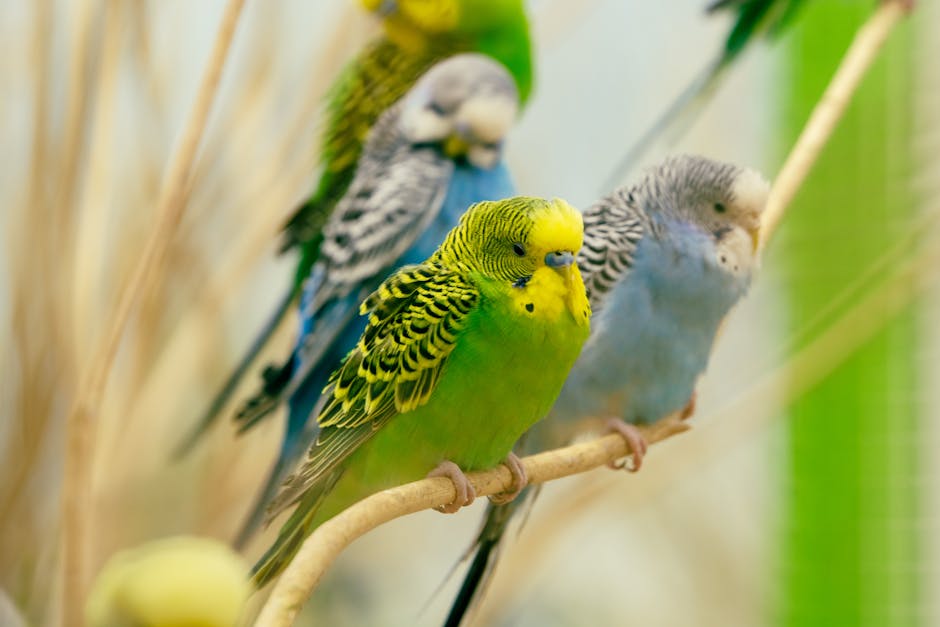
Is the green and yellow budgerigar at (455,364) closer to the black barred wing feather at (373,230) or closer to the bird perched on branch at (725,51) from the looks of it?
the black barred wing feather at (373,230)

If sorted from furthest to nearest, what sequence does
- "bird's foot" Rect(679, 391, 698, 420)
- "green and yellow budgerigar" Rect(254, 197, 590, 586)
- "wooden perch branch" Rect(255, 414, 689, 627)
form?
"bird's foot" Rect(679, 391, 698, 420) → "green and yellow budgerigar" Rect(254, 197, 590, 586) → "wooden perch branch" Rect(255, 414, 689, 627)

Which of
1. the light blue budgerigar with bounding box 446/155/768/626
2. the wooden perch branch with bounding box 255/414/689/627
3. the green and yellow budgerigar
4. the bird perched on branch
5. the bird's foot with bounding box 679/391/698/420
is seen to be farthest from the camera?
the bird perched on branch

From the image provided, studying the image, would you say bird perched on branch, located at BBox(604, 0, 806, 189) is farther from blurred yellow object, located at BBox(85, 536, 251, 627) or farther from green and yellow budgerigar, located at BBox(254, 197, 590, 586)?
blurred yellow object, located at BBox(85, 536, 251, 627)

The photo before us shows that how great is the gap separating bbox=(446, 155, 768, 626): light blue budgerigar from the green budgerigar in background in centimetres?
23

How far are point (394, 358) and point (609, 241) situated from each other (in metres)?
0.20

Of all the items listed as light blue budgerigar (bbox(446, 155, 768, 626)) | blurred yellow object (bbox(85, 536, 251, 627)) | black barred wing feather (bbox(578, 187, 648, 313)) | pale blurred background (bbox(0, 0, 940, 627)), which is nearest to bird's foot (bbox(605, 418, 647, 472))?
light blue budgerigar (bbox(446, 155, 768, 626))

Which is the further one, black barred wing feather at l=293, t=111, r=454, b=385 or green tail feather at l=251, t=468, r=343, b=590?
black barred wing feather at l=293, t=111, r=454, b=385

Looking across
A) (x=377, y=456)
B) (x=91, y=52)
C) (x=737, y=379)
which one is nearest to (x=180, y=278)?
(x=91, y=52)

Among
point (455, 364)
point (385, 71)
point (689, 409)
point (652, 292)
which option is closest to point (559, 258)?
point (455, 364)

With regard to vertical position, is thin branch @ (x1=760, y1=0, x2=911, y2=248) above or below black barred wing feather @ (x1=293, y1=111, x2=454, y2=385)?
above

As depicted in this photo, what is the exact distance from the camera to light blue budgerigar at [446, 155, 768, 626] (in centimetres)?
73

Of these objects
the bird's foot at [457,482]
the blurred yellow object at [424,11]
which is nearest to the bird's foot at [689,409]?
the bird's foot at [457,482]

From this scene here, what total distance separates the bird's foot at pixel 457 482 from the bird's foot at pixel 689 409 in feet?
0.85

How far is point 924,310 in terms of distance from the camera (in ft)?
5.15
